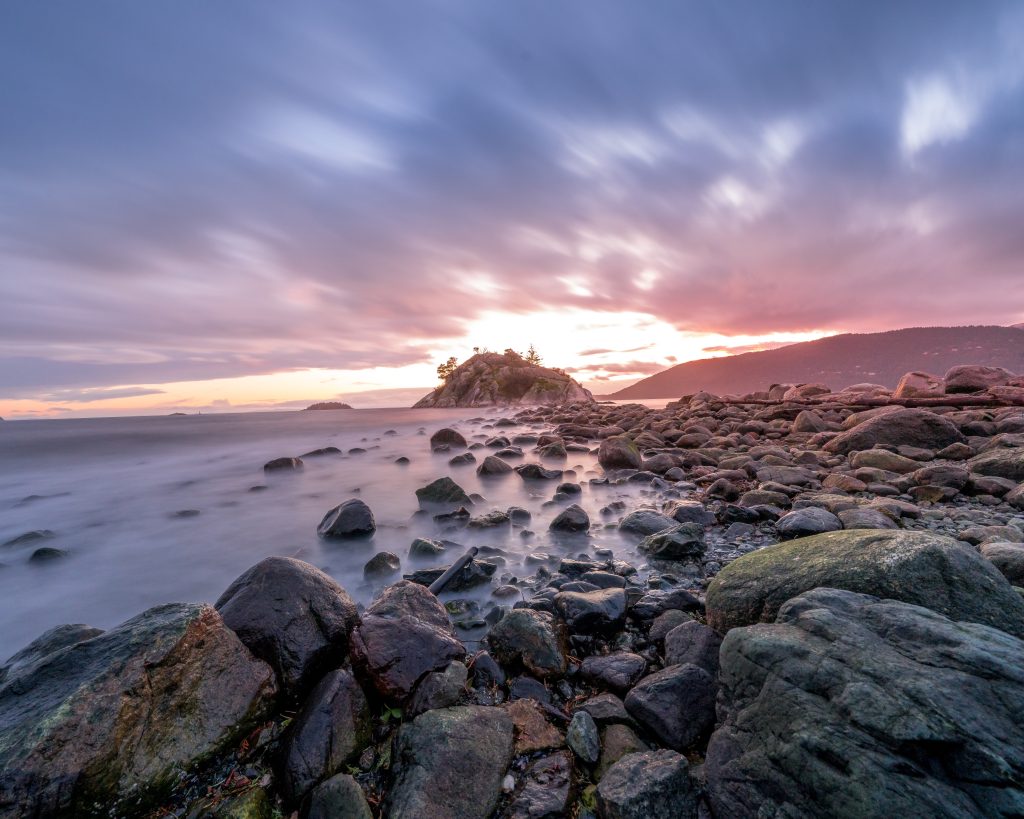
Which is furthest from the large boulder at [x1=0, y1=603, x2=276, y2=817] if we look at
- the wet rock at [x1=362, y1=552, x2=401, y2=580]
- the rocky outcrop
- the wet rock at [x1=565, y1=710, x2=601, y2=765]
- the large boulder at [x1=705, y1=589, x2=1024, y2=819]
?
the rocky outcrop

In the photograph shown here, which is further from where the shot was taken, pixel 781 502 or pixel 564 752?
pixel 781 502

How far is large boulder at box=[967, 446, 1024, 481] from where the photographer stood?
287 inches

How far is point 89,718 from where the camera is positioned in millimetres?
2379

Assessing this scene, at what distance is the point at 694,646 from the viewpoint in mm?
3371

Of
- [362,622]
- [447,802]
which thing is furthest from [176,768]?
[447,802]

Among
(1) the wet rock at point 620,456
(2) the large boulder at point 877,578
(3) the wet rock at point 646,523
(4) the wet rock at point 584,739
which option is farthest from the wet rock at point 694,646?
(1) the wet rock at point 620,456

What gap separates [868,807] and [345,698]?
2.89 m

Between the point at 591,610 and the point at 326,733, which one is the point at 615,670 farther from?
the point at 326,733

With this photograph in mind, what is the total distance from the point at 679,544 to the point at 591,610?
2.27 metres

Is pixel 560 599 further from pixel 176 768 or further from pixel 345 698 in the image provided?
pixel 176 768

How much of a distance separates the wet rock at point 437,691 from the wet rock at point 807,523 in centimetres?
459

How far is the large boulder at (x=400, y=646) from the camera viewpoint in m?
3.14

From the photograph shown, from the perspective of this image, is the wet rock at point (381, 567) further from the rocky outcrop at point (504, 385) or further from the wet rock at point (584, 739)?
the rocky outcrop at point (504, 385)

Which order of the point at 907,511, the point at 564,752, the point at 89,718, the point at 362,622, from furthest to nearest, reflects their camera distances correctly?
the point at 907,511
the point at 362,622
the point at 564,752
the point at 89,718
